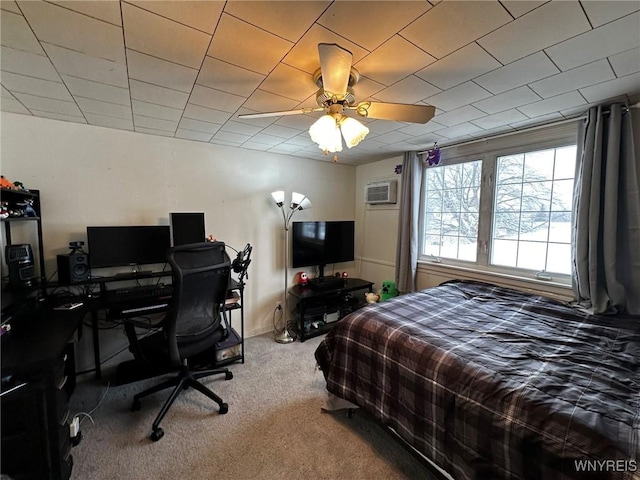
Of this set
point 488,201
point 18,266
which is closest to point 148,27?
point 18,266

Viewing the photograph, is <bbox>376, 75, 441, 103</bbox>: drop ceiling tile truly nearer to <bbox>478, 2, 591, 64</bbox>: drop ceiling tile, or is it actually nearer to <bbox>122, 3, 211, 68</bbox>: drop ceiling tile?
<bbox>478, 2, 591, 64</bbox>: drop ceiling tile

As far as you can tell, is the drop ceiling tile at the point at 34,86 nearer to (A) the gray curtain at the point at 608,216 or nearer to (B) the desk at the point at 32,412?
(B) the desk at the point at 32,412

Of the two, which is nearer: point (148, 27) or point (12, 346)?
point (148, 27)

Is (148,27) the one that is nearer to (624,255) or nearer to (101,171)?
(101,171)

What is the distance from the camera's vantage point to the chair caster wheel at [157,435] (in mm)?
1720

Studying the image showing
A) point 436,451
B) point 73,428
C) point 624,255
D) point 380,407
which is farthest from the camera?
point 624,255

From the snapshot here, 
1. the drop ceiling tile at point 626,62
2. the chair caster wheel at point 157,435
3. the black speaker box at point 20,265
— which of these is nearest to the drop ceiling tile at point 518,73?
the drop ceiling tile at point 626,62

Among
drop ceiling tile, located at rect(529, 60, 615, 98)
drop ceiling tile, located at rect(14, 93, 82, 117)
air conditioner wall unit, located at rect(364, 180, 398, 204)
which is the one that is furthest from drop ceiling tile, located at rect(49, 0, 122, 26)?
air conditioner wall unit, located at rect(364, 180, 398, 204)

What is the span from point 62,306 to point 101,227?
684 millimetres

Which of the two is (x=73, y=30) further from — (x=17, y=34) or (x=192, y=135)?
(x=192, y=135)

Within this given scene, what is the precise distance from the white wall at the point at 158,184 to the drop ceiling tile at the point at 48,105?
25cm

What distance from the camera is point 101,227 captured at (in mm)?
2268

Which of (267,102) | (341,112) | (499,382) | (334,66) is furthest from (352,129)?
(499,382)

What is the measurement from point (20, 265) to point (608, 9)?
11.8 ft
